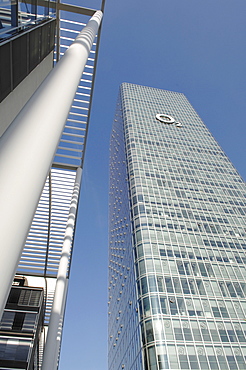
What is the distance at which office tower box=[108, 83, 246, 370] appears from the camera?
33969 millimetres

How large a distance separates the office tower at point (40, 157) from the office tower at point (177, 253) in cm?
1566

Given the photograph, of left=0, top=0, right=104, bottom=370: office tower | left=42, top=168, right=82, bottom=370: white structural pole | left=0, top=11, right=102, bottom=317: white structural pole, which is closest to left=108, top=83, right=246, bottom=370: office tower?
left=0, top=0, right=104, bottom=370: office tower

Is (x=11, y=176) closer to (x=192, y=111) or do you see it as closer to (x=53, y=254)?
(x=53, y=254)

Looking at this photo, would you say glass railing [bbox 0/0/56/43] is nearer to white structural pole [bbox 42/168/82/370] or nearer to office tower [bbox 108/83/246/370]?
white structural pole [bbox 42/168/82/370]

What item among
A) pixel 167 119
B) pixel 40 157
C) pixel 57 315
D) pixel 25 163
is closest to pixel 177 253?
pixel 57 315

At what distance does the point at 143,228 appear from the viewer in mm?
47188

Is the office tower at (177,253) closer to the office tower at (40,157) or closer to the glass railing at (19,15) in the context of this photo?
the office tower at (40,157)

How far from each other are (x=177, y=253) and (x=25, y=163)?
4465cm

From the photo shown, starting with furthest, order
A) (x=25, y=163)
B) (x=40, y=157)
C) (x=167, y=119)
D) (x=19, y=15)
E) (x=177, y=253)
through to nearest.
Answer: (x=167, y=119), (x=177, y=253), (x=19, y=15), (x=40, y=157), (x=25, y=163)

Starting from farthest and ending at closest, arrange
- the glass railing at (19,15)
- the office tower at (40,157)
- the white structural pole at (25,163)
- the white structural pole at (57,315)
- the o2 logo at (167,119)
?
the o2 logo at (167,119) < the white structural pole at (57,315) < the glass railing at (19,15) < the office tower at (40,157) < the white structural pole at (25,163)

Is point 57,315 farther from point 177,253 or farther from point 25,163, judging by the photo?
point 177,253

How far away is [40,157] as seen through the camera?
3.12 metres

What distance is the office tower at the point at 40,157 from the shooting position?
306 centimetres

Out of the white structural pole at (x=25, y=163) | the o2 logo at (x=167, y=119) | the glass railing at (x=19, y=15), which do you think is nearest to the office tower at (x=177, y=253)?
the o2 logo at (x=167, y=119)
